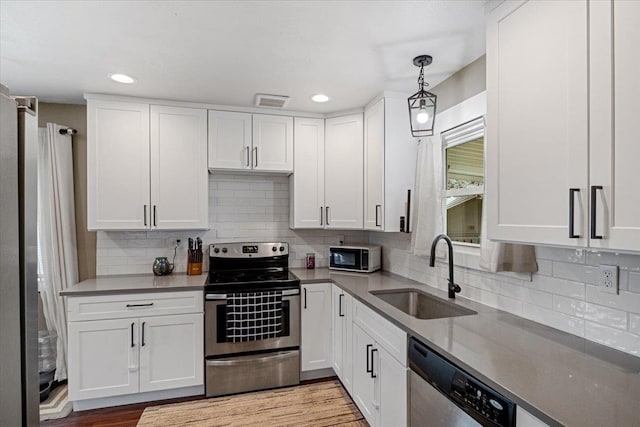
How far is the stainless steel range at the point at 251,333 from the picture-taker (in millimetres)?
2734

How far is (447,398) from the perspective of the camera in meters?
1.39

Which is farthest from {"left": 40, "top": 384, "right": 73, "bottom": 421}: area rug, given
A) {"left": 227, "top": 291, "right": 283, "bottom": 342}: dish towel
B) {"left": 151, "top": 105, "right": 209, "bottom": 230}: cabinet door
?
{"left": 151, "top": 105, "right": 209, "bottom": 230}: cabinet door

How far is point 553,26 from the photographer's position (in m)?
1.24

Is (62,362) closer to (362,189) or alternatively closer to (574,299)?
(362,189)

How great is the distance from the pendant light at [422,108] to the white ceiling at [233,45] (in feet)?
0.27

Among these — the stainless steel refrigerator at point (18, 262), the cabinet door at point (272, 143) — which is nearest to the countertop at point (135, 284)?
the cabinet door at point (272, 143)

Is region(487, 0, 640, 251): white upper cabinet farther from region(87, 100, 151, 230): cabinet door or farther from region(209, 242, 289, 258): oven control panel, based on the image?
region(87, 100, 151, 230): cabinet door

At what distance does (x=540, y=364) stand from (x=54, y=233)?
3455 millimetres

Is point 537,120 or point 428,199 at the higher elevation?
point 537,120

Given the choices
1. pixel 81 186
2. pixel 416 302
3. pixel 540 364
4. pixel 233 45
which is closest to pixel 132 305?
pixel 81 186

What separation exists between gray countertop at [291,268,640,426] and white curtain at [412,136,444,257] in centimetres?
66

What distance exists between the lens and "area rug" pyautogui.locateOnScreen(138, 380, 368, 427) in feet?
7.93

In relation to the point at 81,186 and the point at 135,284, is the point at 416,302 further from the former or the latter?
the point at 81,186

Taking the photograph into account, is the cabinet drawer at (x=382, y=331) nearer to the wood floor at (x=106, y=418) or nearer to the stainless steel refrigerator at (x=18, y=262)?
the stainless steel refrigerator at (x=18, y=262)
